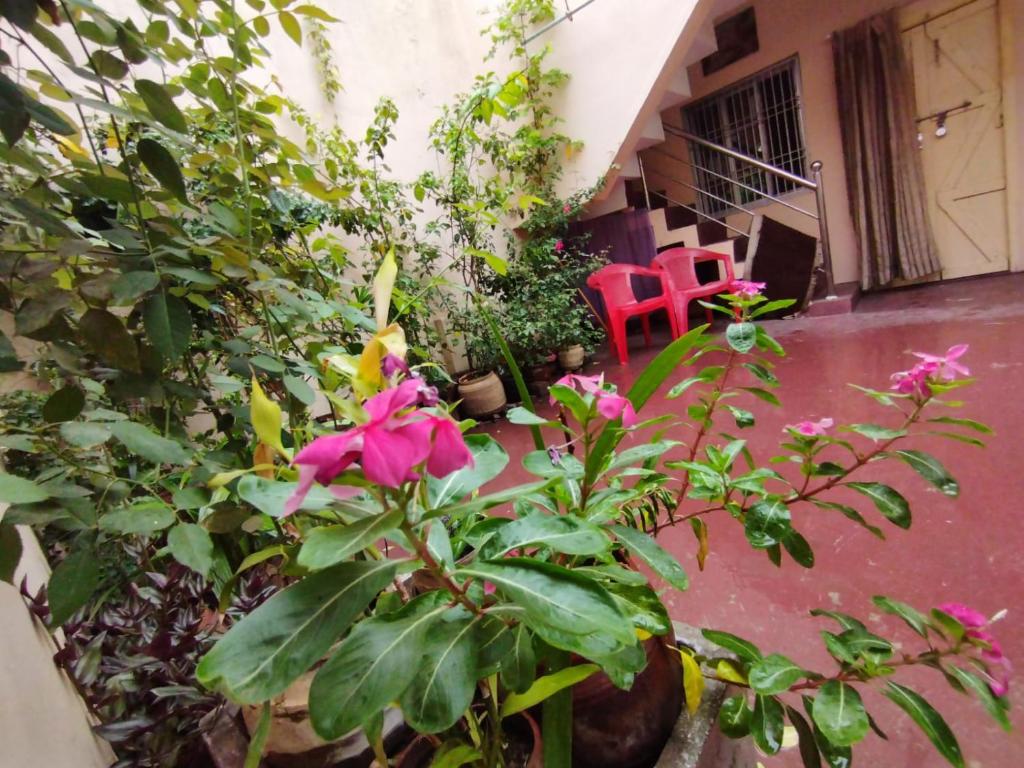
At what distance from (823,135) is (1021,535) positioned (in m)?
4.17

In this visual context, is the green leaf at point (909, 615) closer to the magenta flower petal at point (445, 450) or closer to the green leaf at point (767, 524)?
the green leaf at point (767, 524)

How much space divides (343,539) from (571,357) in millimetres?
3180

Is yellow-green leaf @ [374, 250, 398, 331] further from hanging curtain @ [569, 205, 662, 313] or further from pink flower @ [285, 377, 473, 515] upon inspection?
hanging curtain @ [569, 205, 662, 313]

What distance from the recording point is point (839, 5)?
373 centimetres

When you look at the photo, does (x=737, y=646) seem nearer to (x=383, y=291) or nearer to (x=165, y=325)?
(x=383, y=291)

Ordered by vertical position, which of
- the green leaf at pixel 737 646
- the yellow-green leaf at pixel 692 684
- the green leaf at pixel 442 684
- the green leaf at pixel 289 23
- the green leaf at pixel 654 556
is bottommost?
the yellow-green leaf at pixel 692 684

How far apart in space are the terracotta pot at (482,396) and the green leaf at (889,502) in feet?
8.39

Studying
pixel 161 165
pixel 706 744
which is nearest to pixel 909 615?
pixel 706 744

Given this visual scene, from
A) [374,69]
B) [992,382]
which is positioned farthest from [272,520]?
[374,69]

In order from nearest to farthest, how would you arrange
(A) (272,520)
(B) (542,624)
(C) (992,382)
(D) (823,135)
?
(B) (542,624) < (A) (272,520) < (C) (992,382) < (D) (823,135)

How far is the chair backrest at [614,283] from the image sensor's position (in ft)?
11.3

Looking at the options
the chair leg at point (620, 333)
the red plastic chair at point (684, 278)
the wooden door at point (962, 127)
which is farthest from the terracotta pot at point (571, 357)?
the wooden door at point (962, 127)

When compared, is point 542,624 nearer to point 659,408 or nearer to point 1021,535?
point 1021,535

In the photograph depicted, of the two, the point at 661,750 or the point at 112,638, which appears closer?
the point at 661,750
